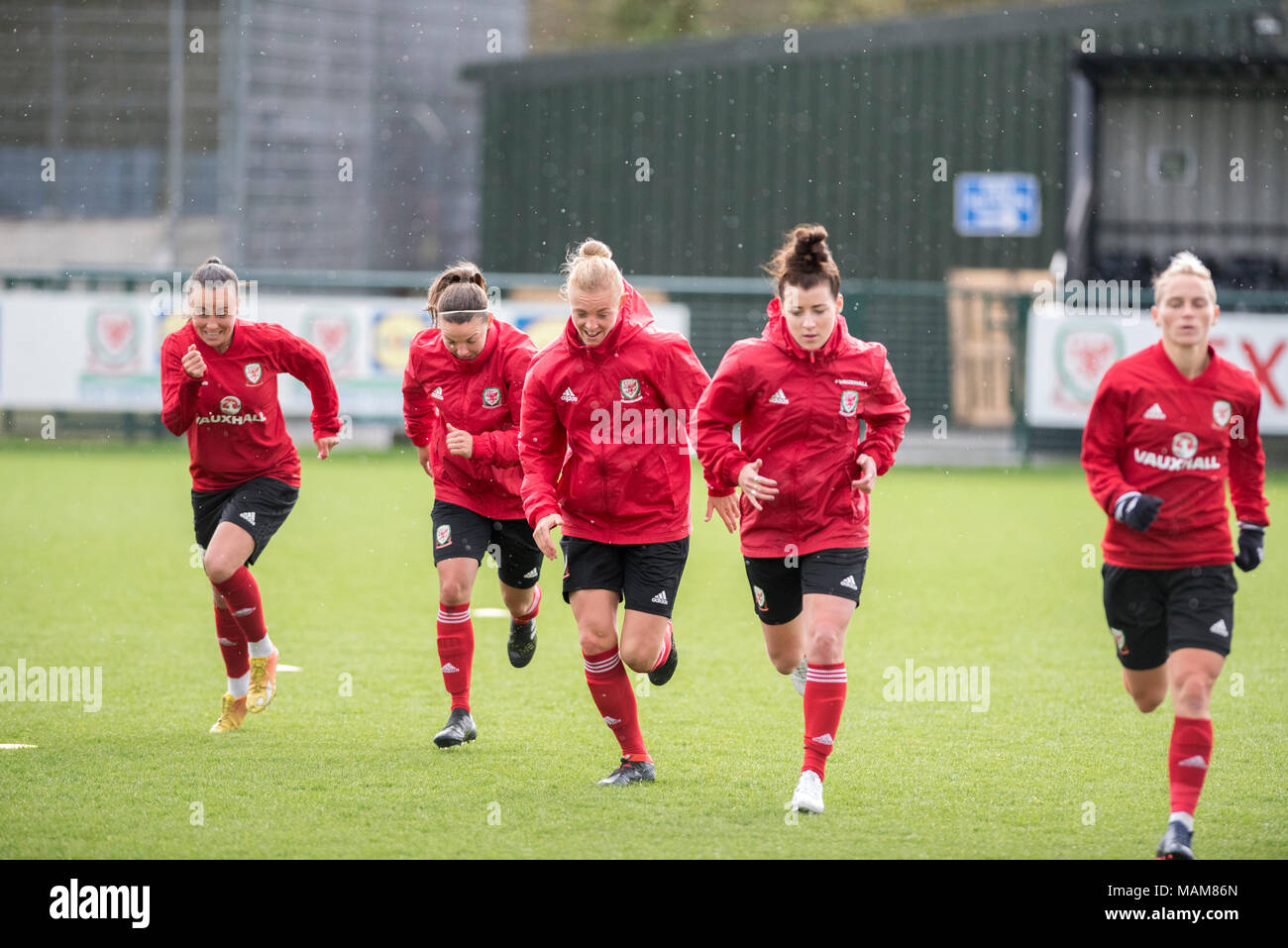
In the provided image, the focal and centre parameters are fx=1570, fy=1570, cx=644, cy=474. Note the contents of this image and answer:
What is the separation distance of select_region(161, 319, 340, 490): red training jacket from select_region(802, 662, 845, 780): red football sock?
2698mm

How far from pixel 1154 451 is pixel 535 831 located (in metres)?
2.41

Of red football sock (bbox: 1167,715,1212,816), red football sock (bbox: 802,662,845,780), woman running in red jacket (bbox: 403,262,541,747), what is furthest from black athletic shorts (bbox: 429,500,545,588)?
red football sock (bbox: 1167,715,1212,816)


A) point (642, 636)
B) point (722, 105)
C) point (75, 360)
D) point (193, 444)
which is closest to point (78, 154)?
point (75, 360)

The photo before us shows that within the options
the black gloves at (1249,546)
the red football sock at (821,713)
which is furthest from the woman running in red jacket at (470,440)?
the black gloves at (1249,546)

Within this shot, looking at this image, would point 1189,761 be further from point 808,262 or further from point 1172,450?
point 808,262

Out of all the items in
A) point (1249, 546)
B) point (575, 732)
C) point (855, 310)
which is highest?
point (855, 310)

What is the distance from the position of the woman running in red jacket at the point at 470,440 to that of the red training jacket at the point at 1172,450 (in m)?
2.53

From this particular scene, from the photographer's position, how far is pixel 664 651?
6.11m

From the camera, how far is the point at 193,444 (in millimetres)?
7070

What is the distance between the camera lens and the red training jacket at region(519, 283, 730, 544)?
5867 mm

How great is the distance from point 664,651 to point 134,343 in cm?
1444

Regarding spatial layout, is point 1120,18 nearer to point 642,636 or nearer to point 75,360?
point 75,360

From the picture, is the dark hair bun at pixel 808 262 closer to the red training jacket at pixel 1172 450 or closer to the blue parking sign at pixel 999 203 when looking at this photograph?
the red training jacket at pixel 1172 450

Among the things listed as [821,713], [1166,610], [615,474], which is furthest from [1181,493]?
[615,474]
